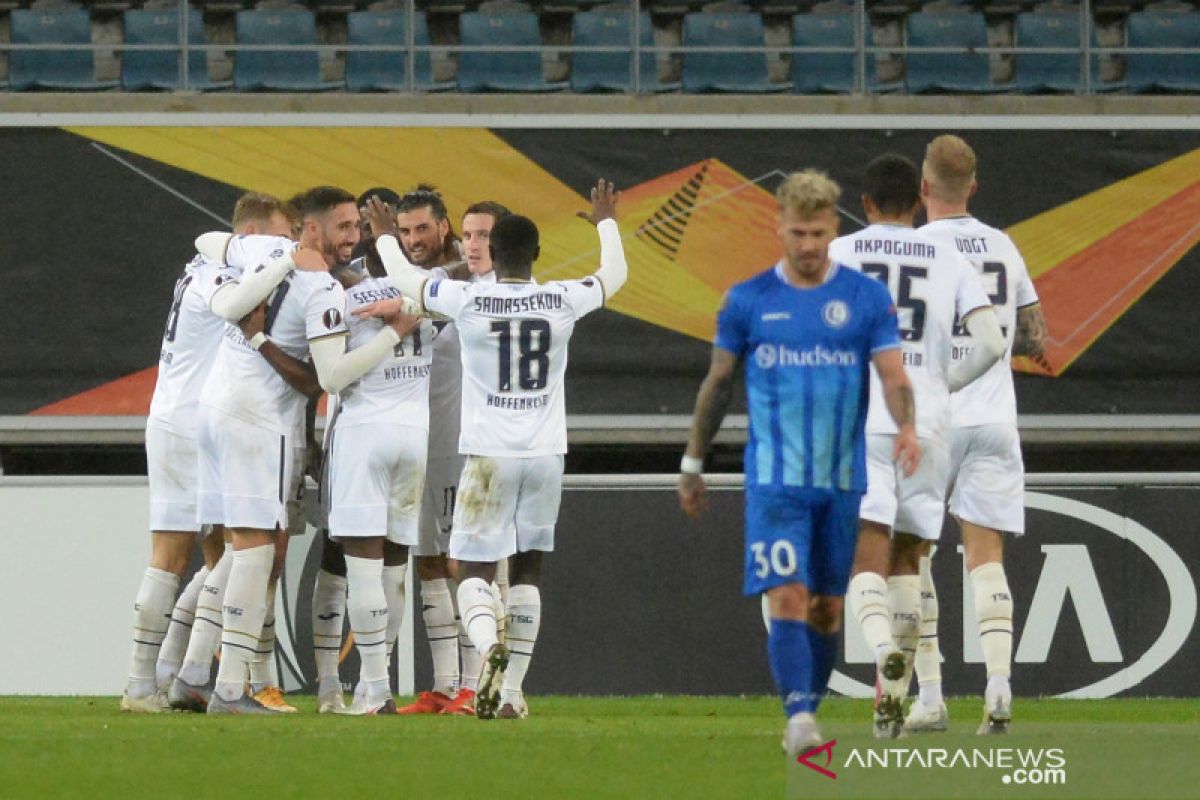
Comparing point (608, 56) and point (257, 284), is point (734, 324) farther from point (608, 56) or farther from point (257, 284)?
point (608, 56)

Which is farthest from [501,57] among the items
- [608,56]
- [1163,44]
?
[1163,44]

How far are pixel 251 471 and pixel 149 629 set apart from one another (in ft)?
3.39

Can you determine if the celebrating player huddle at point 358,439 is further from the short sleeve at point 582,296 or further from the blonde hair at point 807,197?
the blonde hair at point 807,197

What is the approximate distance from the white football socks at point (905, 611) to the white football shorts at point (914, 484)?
0.19m

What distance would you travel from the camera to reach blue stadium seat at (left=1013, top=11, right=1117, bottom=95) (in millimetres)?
17547

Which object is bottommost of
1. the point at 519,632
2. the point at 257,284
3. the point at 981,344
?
the point at 519,632

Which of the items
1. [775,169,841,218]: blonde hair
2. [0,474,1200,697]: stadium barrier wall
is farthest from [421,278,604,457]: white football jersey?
[0,474,1200,697]: stadium barrier wall

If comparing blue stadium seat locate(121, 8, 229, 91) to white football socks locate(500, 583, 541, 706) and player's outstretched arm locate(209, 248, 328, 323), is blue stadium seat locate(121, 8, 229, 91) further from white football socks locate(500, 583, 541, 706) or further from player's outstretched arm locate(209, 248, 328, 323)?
white football socks locate(500, 583, 541, 706)

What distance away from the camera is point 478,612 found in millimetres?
8594

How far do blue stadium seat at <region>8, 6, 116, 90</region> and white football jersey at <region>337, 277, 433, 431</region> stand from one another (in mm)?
8277

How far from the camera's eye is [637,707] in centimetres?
1030

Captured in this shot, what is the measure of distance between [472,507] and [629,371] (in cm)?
607

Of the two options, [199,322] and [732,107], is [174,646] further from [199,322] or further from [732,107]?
[732,107]

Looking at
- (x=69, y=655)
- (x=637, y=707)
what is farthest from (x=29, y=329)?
(x=637, y=707)
